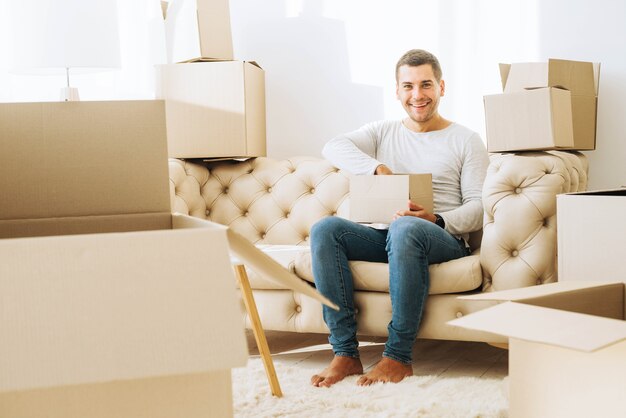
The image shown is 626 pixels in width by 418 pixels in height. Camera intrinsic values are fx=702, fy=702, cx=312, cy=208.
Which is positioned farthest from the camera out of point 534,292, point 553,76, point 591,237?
point 553,76

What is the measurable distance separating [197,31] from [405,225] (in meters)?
1.30

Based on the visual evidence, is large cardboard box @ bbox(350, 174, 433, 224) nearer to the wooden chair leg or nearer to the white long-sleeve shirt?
the white long-sleeve shirt

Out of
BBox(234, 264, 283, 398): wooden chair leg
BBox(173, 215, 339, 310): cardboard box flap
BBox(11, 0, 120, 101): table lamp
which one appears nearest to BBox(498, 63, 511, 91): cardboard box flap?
BBox(234, 264, 283, 398): wooden chair leg

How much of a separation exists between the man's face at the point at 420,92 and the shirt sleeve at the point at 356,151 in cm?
16

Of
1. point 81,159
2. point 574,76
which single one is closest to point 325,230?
point 574,76

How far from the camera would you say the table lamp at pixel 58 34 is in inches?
96.2

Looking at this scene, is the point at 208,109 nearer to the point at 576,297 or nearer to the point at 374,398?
the point at 374,398

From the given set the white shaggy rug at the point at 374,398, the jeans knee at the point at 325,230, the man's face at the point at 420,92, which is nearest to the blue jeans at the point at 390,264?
the jeans knee at the point at 325,230

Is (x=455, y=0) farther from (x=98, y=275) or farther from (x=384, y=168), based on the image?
(x=98, y=275)

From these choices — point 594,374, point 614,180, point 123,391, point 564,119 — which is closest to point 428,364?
point 564,119

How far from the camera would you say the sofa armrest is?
1.99 m

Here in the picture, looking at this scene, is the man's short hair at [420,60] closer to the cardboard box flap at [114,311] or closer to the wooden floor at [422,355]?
the wooden floor at [422,355]

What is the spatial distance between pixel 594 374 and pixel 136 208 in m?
0.58

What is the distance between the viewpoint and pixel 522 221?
2.00 metres
